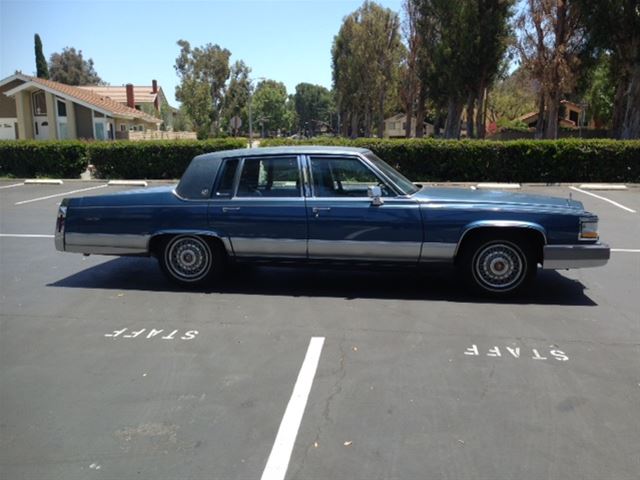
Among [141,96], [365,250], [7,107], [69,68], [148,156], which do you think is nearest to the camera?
[365,250]

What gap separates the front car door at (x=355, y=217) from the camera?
20.3 feet

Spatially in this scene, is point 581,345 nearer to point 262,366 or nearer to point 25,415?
point 262,366

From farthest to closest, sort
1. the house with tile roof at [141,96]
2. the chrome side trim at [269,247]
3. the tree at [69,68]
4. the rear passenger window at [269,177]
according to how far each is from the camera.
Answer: the tree at [69,68] < the house with tile roof at [141,96] < the rear passenger window at [269,177] < the chrome side trim at [269,247]

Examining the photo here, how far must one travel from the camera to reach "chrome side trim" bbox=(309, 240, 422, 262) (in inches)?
245

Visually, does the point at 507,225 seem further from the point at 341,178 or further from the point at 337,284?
the point at 337,284

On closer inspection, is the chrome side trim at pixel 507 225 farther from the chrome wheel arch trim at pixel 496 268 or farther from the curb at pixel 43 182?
the curb at pixel 43 182

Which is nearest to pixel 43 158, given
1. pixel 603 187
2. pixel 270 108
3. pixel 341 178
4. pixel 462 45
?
pixel 341 178

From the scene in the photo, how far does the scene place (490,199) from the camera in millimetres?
6316

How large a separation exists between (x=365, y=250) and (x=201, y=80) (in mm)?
39930

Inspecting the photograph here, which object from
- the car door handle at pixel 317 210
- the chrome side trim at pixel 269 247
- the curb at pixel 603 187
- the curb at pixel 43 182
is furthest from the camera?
the curb at pixel 43 182

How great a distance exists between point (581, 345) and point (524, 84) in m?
31.7

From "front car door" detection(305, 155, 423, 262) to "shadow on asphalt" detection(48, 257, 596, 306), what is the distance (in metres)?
0.40

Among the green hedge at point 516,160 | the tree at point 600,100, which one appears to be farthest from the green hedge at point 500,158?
the tree at point 600,100

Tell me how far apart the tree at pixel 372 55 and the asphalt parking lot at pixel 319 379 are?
41836 millimetres
